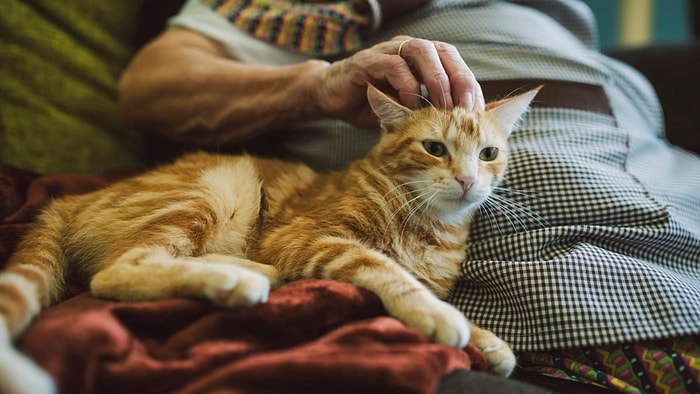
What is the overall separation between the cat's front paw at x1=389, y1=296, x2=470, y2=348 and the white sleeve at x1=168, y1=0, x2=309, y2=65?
37.1 inches

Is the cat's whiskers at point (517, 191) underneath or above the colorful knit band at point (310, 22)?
underneath

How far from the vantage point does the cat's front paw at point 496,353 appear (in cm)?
95

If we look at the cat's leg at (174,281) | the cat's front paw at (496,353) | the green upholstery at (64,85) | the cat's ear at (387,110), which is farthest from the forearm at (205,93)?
the cat's front paw at (496,353)

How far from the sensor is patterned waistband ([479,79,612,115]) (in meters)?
1.31

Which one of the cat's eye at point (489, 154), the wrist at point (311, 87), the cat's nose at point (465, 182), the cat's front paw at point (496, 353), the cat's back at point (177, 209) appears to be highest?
the wrist at point (311, 87)

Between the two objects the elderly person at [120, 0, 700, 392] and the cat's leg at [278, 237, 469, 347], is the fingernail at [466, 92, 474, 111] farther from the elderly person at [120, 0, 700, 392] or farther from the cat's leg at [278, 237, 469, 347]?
the cat's leg at [278, 237, 469, 347]

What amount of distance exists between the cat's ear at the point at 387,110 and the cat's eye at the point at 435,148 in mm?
80

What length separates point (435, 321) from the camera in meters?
0.85

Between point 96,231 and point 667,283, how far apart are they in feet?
3.88

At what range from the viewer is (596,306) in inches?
37.9

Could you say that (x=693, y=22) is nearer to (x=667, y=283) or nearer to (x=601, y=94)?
(x=601, y=94)

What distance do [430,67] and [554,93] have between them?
0.46 m

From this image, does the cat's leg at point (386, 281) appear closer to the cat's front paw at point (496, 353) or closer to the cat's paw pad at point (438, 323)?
the cat's paw pad at point (438, 323)

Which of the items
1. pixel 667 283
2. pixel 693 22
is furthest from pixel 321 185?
pixel 693 22
